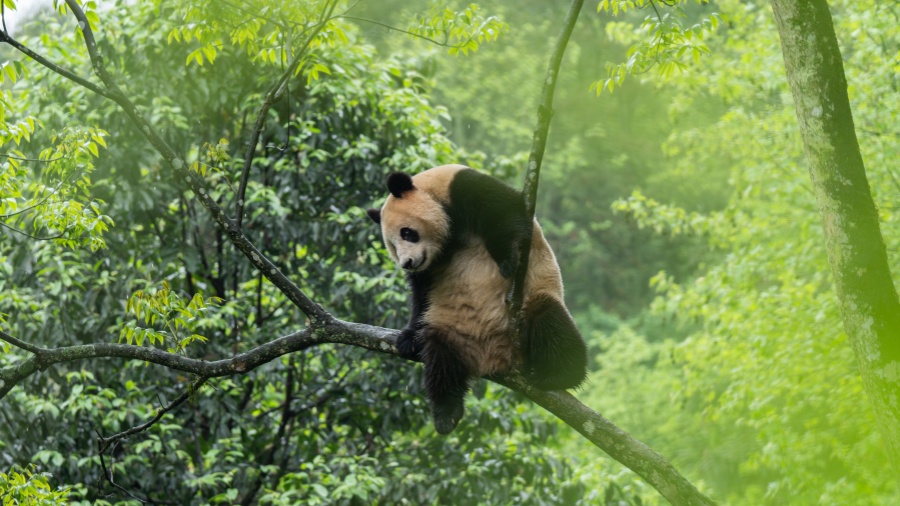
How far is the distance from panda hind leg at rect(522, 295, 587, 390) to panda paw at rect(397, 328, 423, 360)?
1.60 feet

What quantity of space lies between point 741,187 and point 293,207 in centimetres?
573

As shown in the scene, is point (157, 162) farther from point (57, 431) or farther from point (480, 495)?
point (480, 495)

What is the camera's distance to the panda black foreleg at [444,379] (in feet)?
13.5

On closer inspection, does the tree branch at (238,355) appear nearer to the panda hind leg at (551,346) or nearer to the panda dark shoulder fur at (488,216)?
the panda hind leg at (551,346)

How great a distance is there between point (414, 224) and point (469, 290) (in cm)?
44

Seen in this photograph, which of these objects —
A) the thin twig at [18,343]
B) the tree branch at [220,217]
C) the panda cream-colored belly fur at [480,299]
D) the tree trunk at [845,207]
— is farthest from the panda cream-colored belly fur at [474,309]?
the thin twig at [18,343]

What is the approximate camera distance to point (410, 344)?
158 inches

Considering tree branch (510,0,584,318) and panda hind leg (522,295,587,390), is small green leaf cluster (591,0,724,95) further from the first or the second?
panda hind leg (522,295,587,390)

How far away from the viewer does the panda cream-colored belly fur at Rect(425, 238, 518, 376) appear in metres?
4.06

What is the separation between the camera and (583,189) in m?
27.5

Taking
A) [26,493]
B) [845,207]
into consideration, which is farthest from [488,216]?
[26,493]

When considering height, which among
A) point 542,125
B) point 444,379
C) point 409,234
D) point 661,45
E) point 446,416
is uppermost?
point 661,45

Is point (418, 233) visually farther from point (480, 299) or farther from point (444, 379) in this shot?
point (444, 379)

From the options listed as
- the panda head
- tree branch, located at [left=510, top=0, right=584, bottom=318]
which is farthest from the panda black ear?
tree branch, located at [left=510, top=0, right=584, bottom=318]
